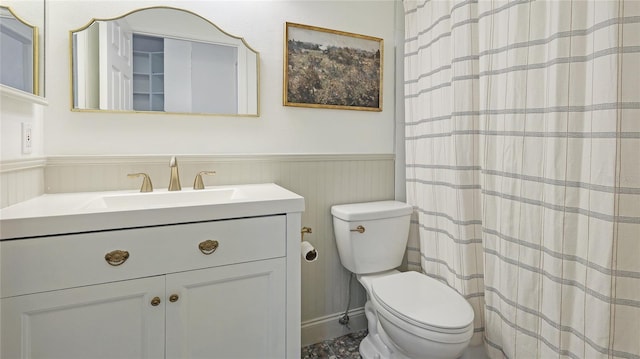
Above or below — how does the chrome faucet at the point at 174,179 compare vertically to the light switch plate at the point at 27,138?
below

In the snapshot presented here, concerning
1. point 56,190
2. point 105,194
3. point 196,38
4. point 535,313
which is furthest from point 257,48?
point 535,313

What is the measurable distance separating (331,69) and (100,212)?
1365 millimetres

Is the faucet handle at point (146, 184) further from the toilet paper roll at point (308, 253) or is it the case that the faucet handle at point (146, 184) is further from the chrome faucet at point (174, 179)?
the toilet paper roll at point (308, 253)

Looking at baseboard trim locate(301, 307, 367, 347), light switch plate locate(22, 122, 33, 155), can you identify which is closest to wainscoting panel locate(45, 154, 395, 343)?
baseboard trim locate(301, 307, 367, 347)

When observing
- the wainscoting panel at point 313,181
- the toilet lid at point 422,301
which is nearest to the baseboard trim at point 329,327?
the wainscoting panel at point 313,181

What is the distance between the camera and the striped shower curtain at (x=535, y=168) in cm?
101

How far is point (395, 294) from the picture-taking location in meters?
1.48

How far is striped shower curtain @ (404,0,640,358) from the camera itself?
3.30 ft

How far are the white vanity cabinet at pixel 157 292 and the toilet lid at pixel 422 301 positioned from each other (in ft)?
1.36

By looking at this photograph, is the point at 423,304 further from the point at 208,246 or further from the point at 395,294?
the point at 208,246

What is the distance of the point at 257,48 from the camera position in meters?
1.74

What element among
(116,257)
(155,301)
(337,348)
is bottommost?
(337,348)

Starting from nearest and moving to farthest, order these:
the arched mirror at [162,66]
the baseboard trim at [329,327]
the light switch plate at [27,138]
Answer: the light switch plate at [27,138] → the arched mirror at [162,66] → the baseboard trim at [329,327]

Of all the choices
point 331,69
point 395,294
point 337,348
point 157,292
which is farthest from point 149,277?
point 331,69
